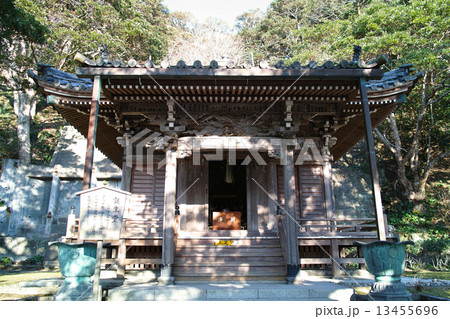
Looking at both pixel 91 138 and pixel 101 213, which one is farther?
pixel 91 138

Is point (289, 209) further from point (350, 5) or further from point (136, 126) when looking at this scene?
point (350, 5)

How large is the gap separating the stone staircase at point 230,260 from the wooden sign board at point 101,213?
3.21 metres

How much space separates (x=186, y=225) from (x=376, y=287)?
19.3 ft

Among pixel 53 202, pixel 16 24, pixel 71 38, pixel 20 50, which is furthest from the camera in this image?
pixel 53 202

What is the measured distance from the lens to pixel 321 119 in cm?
952

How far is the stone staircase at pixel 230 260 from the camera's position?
309 inches

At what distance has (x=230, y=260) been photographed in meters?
8.37

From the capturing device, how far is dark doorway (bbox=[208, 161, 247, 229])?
1602cm

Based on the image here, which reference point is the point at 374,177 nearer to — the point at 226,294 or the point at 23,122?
the point at 226,294

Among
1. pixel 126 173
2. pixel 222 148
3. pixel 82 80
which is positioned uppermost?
pixel 82 80

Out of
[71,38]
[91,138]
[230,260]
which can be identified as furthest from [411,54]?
[71,38]

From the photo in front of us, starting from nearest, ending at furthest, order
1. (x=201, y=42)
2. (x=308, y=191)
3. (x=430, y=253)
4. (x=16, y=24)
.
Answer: (x=308, y=191)
(x=16, y=24)
(x=430, y=253)
(x=201, y=42)

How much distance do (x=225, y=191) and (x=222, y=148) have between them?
8365 millimetres

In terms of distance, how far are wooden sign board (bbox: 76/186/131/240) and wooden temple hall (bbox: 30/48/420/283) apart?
2cm
